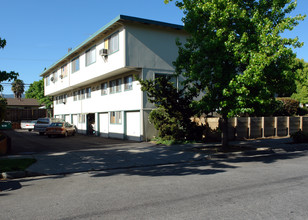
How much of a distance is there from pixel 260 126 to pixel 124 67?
10.5 meters

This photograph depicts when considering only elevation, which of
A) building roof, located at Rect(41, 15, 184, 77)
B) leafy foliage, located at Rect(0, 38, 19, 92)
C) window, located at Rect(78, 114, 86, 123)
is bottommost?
window, located at Rect(78, 114, 86, 123)

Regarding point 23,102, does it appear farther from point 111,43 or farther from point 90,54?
point 111,43

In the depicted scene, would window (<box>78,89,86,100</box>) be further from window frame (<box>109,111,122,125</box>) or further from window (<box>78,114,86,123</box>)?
window frame (<box>109,111,122,125</box>)

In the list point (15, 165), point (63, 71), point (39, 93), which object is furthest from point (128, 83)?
point (39, 93)

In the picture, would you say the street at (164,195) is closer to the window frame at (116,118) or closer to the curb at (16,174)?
the curb at (16,174)

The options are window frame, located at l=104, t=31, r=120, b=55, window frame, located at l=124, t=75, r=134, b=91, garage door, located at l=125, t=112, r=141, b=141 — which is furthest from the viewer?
window frame, located at l=124, t=75, r=134, b=91

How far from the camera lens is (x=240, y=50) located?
12.0 metres

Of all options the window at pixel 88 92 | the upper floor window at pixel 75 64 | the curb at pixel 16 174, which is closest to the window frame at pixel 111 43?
the upper floor window at pixel 75 64

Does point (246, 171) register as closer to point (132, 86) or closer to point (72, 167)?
point (72, 167)

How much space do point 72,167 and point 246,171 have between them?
600cm

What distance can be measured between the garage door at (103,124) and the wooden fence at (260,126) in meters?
9.06

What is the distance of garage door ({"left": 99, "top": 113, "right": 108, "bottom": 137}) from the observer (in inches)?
949

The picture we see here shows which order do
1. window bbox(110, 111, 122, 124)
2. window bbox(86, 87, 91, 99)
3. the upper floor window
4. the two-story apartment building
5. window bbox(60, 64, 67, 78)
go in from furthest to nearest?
1. window bbox(60, 64, 67, 78)
2. window bbox(86, 87, 91, 99)
3. the upper floor window
4. window bbox(110, 111, 122, 124)
5. the two-story apartment building

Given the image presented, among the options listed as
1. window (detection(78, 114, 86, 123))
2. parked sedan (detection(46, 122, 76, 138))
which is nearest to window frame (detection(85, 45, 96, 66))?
parked sedan (detection(46, 122, 76, 138))
